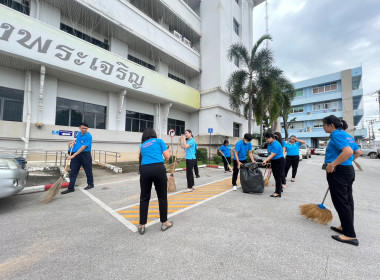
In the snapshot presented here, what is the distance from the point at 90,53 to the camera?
1051cm

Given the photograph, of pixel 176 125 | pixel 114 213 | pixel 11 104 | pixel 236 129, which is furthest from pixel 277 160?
pixel 236 129

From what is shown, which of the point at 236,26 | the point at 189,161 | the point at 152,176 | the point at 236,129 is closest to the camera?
the point at 152,176

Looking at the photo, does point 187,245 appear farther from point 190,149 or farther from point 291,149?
point 291,149

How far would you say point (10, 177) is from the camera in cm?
330

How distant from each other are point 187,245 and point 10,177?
375 cm

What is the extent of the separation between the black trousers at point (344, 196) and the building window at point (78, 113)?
13601 mm

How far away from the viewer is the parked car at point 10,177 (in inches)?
127

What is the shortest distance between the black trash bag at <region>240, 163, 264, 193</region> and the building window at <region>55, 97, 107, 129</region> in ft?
38.2

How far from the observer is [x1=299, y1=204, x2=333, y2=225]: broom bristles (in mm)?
2886

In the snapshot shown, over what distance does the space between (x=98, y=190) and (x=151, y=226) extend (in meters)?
3.25

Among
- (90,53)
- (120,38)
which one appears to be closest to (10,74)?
(90,53)

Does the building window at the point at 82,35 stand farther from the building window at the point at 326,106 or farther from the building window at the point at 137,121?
the building window at the point at 326,106

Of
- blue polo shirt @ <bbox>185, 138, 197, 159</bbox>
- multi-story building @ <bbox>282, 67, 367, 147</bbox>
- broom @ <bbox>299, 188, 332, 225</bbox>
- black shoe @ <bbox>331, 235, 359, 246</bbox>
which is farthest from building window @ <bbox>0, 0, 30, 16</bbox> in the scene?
multi-story building @ <bbox>282, 67, 367, 147</bbox>

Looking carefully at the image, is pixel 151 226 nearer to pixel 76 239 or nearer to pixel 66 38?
pixel 76 239
